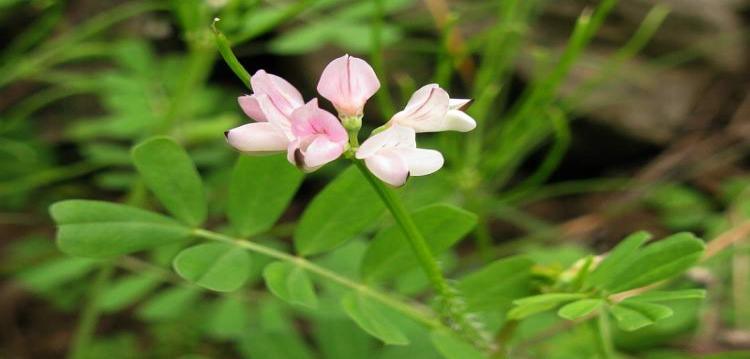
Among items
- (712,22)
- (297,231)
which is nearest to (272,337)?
(297,231)

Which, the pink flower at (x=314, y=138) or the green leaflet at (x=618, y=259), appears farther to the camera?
the green leaflet at (x=618, y=259)

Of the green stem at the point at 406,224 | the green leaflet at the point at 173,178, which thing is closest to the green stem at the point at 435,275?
the green stem at the point at 406,224

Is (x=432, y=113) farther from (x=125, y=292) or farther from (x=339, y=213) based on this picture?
(x=125, y=292)

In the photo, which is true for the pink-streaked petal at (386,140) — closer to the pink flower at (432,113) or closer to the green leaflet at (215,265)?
the pink flower at (432,113)

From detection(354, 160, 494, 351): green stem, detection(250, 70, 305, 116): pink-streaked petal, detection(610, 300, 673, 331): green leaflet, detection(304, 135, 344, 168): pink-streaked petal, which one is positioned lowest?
detection(610, 300, 673, 331): green leaflet

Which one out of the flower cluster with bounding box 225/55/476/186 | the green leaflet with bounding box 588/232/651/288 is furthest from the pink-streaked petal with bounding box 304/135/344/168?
the green leaflet with bounding box 588/232/651/288

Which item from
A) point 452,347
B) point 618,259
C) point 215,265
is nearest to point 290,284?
point 215,265

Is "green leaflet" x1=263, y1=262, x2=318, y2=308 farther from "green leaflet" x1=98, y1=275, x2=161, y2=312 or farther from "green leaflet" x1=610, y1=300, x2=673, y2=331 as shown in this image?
"green leaflet" x1=98, y1=275, x2=161, y2=312
